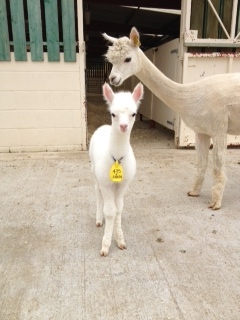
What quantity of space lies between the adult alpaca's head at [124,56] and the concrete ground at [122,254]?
5.06 feet

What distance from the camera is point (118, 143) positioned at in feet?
7.38

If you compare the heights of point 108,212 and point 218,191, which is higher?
point 108,212

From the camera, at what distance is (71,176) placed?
4559 millimetres

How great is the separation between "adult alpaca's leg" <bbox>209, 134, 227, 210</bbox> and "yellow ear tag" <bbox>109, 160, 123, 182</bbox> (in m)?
1.60

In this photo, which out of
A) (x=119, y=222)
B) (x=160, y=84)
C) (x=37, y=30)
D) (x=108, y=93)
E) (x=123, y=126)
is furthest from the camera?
(x=37, y=30)

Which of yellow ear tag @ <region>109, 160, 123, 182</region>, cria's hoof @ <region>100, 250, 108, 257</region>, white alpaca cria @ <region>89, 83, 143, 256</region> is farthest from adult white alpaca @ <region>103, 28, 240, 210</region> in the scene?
cria's hoof @ <region>100, 250, 108, 257</region>

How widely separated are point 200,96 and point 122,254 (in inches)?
77.5

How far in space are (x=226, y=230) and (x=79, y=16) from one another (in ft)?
14.9

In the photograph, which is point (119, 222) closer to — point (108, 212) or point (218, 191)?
point (108, 212)

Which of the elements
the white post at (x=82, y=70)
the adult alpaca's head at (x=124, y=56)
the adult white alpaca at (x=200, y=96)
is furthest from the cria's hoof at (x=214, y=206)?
the white post at (x=82, y=70)

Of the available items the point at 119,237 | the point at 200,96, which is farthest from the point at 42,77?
the point at 119,237

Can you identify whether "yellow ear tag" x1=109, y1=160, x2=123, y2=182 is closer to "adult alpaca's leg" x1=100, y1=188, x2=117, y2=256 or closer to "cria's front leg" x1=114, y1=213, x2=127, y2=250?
"adult alpaca's leg" x1=100, y1=188, x2=117, y2=256

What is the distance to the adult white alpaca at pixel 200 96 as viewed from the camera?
3312mm

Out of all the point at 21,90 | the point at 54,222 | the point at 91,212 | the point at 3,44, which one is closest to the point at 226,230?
the point at 91,212
